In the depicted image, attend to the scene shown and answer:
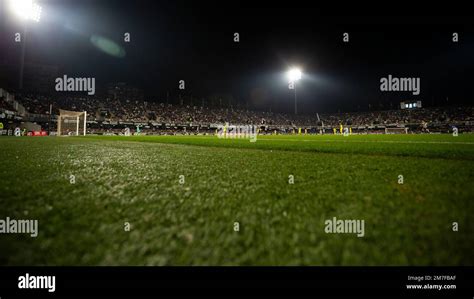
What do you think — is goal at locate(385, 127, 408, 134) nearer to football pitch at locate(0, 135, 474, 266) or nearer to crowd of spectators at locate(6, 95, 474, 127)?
crowd of spectators at locate(6, 95, 474, 127)

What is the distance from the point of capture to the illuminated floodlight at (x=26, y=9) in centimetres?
2555

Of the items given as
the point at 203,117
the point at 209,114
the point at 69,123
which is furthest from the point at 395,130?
the point at 69,123

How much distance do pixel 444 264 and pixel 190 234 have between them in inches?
50.6

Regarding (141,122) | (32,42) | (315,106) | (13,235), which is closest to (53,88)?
(32,42)

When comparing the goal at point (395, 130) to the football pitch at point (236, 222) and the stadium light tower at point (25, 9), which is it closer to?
the football pitch at point (236, 222)

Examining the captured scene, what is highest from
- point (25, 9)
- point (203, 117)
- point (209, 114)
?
point (25, 9)

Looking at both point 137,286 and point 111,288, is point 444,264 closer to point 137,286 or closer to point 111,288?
point 137,286

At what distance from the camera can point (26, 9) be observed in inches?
1057

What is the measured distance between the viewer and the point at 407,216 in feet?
4.86

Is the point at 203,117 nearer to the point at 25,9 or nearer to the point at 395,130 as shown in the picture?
the point at 25,9

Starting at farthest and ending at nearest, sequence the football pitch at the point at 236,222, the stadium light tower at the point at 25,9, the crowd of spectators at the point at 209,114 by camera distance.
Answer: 1. the crowd of spectators at the point at 209,114
2. the stadium light tower at the point at 25,9
3. the football pitch at the point at 236,222

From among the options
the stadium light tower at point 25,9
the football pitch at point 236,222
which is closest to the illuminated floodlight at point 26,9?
the stadium light tower at point 25,9

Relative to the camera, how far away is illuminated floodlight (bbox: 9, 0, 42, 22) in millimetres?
25548

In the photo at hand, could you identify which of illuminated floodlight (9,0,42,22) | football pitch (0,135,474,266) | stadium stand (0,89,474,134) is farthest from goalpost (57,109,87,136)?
football pitch (0,135,474,266)
